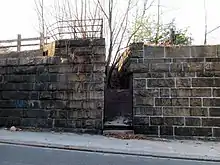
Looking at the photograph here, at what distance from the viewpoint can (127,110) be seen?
37.5 ft

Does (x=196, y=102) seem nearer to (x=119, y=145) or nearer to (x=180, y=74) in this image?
(x=180, y=74)

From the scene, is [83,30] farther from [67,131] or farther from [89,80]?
[67,131]

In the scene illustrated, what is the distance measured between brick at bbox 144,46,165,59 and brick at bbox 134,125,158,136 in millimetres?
2106

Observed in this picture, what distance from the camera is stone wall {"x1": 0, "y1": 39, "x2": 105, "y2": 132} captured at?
35.2 feet

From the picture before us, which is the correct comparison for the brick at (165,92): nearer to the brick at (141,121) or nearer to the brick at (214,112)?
the brick at (141,121)

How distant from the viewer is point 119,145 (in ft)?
29.1

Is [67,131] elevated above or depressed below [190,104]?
below

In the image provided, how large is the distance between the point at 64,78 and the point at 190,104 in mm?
3946

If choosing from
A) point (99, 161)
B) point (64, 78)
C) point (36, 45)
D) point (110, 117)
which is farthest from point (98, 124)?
point (36, 45)

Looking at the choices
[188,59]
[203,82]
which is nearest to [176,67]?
[188,59]

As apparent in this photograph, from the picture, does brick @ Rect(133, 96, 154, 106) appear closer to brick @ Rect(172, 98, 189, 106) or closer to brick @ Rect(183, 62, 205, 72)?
brick @ Rect(172, 98, 189, 106)

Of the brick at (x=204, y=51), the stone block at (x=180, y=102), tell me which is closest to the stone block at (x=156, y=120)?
the stone block at (x=180, y=102)

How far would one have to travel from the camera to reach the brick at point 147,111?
10227 millimetres

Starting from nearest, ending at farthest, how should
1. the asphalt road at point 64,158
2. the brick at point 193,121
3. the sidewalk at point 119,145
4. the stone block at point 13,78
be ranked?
1. the asphalt road at point 64,158
2. the sidewalk at point 119,145
3. the brick at point 193,121
4. the stone block at point 13,78
